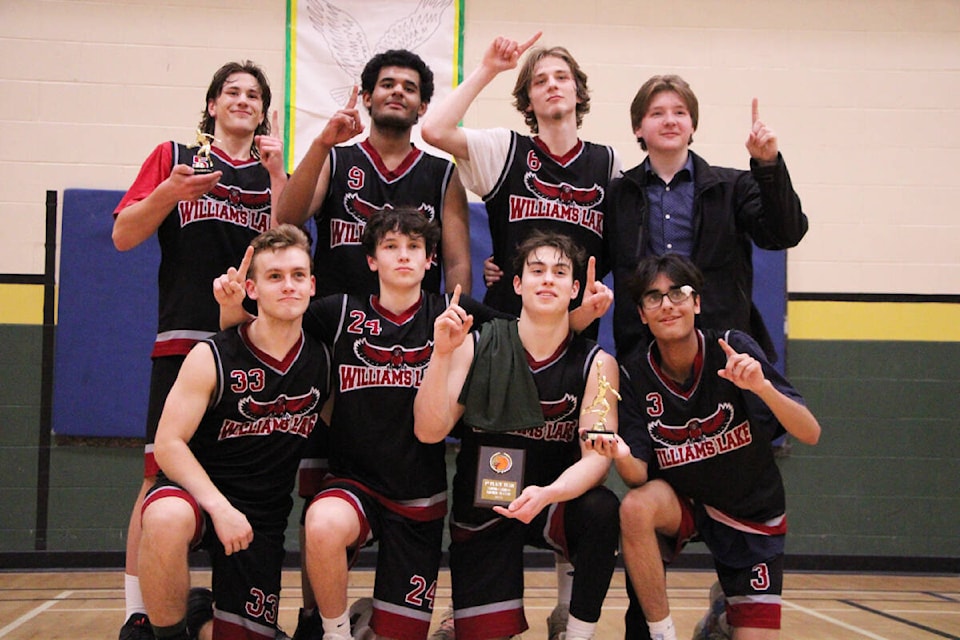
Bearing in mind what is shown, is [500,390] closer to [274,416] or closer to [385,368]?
[385,368]

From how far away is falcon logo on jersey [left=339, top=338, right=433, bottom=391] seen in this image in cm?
313

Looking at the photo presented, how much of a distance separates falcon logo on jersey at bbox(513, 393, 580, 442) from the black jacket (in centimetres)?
42

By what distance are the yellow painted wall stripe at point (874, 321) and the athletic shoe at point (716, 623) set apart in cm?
298

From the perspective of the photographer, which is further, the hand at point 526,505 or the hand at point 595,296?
the hand at point 595,296

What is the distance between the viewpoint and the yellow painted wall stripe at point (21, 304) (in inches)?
220

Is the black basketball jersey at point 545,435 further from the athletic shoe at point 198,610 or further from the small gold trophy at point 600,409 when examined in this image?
the athletic shoe at point 198,610

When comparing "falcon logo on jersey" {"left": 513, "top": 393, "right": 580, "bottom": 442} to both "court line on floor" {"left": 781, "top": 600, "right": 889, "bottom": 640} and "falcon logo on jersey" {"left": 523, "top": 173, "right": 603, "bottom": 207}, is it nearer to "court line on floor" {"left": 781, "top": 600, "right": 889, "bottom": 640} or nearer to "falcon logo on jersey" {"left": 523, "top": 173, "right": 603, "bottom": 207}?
"falcon logo on jersey" {"left": 523, "top": 173, "right": 603, "bottom": 207}

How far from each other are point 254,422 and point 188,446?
236 mm

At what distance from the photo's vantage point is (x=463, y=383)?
3.12 meters

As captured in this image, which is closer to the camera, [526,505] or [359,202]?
[526,505]

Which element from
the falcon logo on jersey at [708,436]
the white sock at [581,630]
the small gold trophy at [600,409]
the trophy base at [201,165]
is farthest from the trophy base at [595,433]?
the trophy base at [201,165]

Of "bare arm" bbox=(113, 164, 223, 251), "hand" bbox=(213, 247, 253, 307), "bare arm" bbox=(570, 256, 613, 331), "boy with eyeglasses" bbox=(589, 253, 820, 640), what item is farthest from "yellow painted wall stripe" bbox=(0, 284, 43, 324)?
"boy with eyeglasses" bbox=(589, 253, 820, 640)

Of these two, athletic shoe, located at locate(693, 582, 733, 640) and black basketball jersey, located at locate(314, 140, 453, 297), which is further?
black basketball jersey, located at locate(314, 140, 453, 297)

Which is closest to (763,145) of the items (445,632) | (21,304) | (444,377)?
(444,377)
